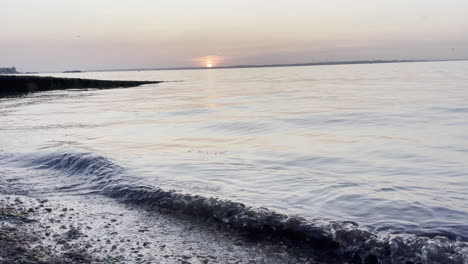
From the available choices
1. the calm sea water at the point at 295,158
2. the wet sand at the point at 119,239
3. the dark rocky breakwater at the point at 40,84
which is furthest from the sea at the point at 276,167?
the dark rocky breakwater at the point at 40,84

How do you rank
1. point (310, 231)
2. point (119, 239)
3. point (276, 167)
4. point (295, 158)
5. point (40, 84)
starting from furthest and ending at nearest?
point (40, 84)
point (295, 158)
point (276, 167)
point (310, 231)
point (119, 239)

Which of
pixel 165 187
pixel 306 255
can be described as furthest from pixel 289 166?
pixel 306 255

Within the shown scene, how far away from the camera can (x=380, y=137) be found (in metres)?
14.9

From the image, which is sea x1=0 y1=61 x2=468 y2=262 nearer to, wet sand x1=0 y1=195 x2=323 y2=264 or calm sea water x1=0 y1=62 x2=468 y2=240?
calm sea water x1=0 y1=62 x2=468 y2=240

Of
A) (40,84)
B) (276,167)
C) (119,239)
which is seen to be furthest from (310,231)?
(40,84)

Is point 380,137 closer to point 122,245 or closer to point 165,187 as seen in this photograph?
point 165,187

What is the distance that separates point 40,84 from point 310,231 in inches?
2237

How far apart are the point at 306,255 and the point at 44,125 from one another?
667 inches

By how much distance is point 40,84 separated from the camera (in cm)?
5503

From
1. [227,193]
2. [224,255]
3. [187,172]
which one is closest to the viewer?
[224,255]

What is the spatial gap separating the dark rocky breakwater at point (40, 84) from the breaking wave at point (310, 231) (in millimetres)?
46224

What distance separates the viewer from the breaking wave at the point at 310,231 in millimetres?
4910

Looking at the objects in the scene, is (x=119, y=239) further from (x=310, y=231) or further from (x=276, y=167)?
(x=276, y=167)

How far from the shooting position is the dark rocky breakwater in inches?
1957
